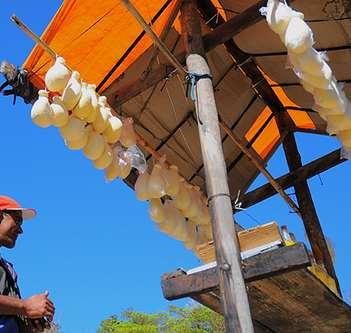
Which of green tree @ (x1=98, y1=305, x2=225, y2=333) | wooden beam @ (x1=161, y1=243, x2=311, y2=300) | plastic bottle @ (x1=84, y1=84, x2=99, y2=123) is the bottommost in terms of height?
wooden beam @ (x1=161, y1=243, x2=311, y2=300)

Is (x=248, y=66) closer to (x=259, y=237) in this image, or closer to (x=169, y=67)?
(x=169, y=67)

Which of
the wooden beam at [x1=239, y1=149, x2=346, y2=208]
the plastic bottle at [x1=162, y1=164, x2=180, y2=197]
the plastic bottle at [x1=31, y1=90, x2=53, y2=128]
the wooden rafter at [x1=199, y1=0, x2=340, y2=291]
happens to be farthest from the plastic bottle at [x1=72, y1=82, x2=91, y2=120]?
the wooden beam at [x1=239, y1=149, x2=346, y2=208]

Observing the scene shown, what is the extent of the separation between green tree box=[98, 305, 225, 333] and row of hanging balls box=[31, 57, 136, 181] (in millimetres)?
15511

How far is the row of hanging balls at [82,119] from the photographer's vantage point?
354cm

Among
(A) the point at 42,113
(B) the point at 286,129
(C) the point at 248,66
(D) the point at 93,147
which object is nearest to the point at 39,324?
(A) the point at 42,113

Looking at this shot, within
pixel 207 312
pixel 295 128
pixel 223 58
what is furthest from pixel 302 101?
pixel 207 312

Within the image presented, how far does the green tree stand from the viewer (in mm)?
19500

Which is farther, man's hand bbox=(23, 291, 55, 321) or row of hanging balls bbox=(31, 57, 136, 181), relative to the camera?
row of hanging balls bbox=(31, 57, 136, 181)

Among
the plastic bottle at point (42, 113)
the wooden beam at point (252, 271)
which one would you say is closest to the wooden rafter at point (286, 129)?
the plastic bottle at point (42, 113)

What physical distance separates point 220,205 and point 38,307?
4.41 ft

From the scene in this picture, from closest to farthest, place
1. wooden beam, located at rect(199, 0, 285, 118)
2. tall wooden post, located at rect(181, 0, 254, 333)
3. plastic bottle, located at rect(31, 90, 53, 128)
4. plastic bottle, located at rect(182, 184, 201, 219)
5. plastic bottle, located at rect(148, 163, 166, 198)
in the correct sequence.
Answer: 1. tall wooden post, located at rect(181, 0, 254, 333)
2. plastic bottle, located at rect(31, 90, 53, 128)
3. plastic bottle, located at rect(148, 163, 166, 198)
4. plastic bottle, located at rect(182, 184, 201, 219)
5. wooden beam, located at rect(199, 0, 285, 118)

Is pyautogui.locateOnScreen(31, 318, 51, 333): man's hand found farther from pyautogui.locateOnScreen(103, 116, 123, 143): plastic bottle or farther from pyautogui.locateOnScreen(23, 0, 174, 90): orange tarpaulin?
pyautogui.locateOnScreen(23, 0, 174, 90): orange tarpaulin

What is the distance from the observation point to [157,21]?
428 cm

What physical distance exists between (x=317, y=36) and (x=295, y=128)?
5.45 ft
